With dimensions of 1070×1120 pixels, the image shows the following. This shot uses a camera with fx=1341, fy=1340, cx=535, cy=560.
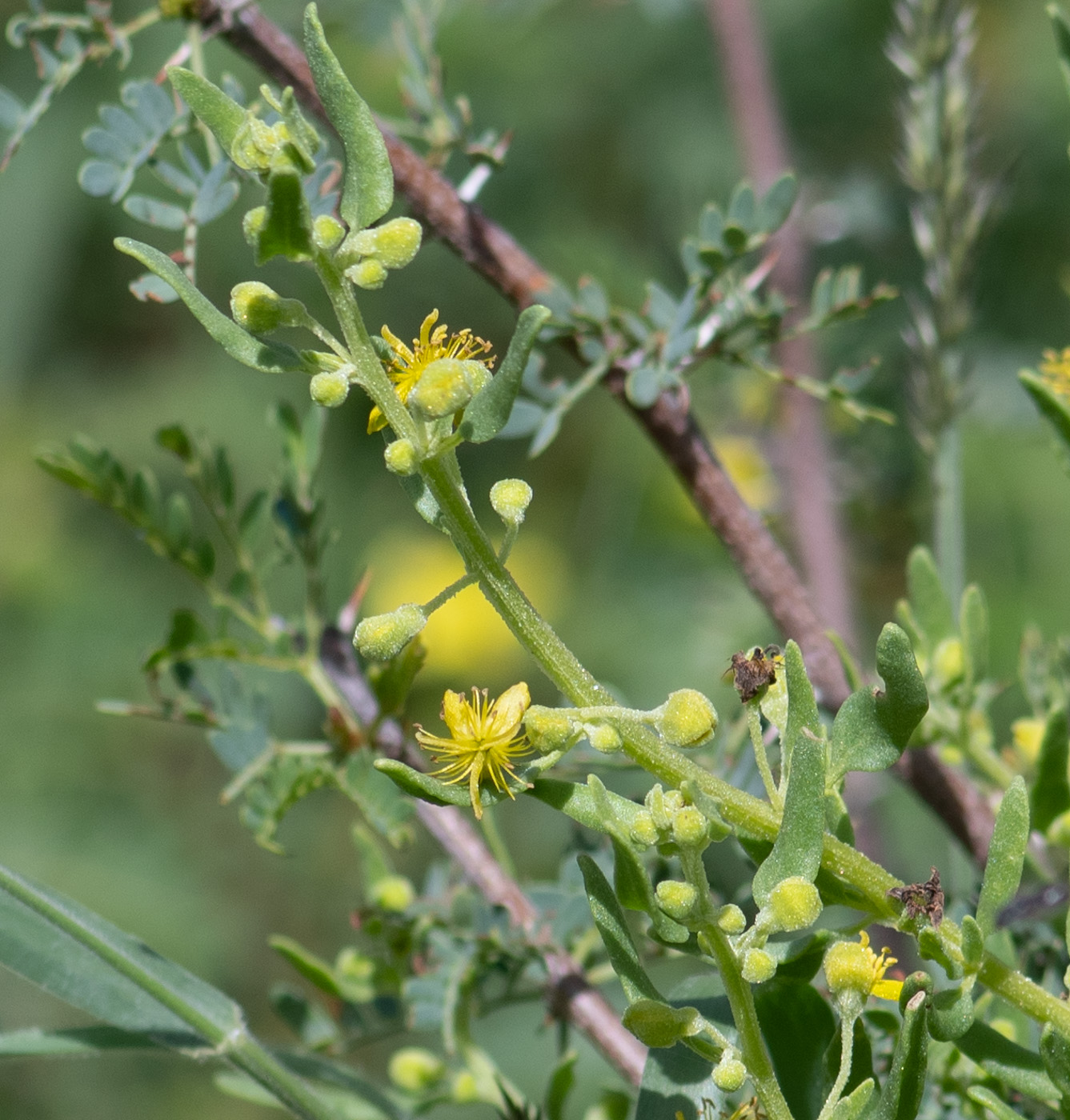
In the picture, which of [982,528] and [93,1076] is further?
[93,1076]

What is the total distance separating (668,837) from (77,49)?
1.48 ft

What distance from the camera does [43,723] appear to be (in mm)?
1881

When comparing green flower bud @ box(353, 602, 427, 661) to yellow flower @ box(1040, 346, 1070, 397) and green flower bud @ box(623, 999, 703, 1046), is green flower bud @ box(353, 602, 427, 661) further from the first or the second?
yellow flower @ box(1040, 346, 1070, 397)

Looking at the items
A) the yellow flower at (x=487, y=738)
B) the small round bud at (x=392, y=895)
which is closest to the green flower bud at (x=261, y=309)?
the yellow flower at (x=487, y=738)

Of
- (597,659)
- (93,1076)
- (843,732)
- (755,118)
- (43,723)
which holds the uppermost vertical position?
(755,118)

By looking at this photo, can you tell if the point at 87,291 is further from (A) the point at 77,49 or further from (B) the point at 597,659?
(A) the point at 77,49

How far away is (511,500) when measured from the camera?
362mm

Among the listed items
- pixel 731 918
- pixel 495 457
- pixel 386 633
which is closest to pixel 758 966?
pixel 731 918

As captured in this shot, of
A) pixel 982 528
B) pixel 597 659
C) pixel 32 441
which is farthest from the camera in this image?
pixel 32 441

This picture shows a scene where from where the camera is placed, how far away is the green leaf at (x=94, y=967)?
406mm

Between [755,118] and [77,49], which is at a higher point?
[755,118]

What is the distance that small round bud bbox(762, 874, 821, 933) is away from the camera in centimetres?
32

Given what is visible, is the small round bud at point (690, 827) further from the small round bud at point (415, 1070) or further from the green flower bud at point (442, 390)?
the small round bud at point (415, 1070)

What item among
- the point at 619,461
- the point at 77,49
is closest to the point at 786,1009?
the point at 77,49
